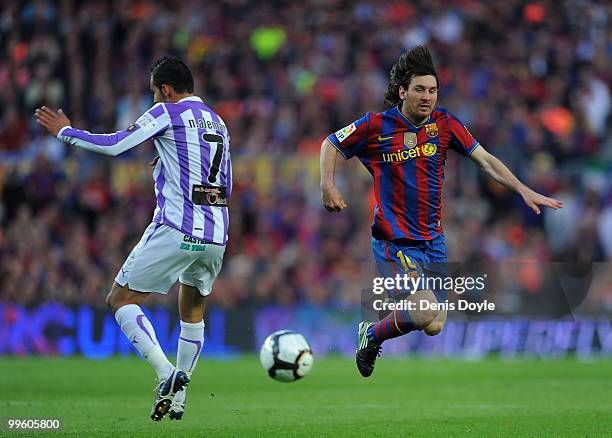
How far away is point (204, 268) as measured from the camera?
8352 mm

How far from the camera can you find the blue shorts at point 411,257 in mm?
8555

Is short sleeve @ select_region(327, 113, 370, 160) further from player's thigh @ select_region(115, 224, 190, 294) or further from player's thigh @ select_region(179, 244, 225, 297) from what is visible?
player's thigh @ select_region(115, 224, 190, 294)

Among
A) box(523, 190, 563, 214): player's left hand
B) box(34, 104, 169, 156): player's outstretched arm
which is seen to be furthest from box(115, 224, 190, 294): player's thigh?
box(523, 190, 563, 214): player's left hand

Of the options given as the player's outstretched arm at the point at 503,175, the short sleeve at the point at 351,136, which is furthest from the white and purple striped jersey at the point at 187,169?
the player's outstretched arm at the point at 503,175

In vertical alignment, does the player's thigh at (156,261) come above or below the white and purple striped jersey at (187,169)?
below

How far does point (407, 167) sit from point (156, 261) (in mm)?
1923

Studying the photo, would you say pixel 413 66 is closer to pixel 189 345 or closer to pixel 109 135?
pixel 109 135

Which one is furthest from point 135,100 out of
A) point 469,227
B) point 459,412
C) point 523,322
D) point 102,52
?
point 459,412

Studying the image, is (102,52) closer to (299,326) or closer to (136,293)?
(299,326)

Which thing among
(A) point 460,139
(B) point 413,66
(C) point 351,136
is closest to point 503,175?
(A) point 460,139

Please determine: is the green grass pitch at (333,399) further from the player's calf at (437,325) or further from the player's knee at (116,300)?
the player's knee at (116,300)

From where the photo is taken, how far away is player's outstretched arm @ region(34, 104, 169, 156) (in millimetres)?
7754

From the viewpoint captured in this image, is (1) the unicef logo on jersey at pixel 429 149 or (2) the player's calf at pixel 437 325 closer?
(2) the player's calf at pixel 437 325

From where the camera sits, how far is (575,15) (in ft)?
66.1
